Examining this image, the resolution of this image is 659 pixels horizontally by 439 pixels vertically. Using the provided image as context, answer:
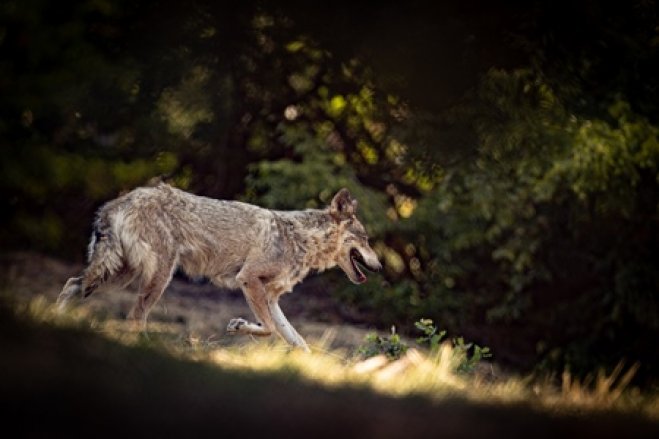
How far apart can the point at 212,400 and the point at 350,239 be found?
5.92m

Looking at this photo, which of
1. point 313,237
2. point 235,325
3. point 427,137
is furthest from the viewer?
point 427,137

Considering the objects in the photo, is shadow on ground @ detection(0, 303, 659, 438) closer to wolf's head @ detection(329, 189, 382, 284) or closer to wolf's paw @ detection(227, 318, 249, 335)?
wolf's paw @ detection(227, 318, 249, 335)

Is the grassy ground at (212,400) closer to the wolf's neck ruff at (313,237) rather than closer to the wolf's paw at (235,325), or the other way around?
the wolf's paw at (235,325)

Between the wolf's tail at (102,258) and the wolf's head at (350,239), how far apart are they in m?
2.51

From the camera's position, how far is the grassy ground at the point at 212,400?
3680mm

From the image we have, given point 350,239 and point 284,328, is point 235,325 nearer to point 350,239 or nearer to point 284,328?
point 284,328

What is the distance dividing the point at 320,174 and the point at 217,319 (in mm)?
2308

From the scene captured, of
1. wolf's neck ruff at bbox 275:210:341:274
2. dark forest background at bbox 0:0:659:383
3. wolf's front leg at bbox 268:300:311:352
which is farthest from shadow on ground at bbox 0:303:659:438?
dark forest background at bbox 0:0:659:383

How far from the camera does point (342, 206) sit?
9875 mm

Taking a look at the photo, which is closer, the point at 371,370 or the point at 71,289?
the point at 371,370

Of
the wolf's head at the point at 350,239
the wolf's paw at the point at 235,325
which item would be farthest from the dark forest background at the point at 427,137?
the wolf's paw at the point at 235,325

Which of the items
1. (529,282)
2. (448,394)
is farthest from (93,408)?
(529,282)

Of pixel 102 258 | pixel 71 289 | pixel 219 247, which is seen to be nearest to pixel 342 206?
pixel 219 247

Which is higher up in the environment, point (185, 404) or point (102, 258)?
point (185, 404)
